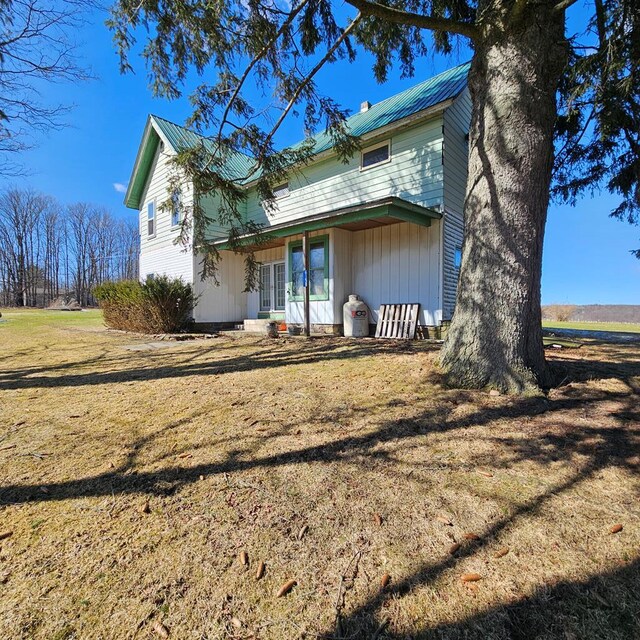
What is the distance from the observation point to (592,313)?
2714cm

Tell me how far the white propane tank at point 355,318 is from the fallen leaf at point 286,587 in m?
7.40

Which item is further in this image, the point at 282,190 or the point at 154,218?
the point at 154,218

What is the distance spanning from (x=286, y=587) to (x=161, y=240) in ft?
46.4

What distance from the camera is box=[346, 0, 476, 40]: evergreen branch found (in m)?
4.14

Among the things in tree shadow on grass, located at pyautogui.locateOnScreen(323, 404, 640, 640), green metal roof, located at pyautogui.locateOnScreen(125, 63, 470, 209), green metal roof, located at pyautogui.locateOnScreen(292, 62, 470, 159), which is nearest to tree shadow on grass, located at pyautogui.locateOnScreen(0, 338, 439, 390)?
green metal roof, located at pyautogui.locateOnScreen(125, 63, 470, 209)

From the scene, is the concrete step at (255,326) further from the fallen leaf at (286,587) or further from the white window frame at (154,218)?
the fallen leaf at (286,587)

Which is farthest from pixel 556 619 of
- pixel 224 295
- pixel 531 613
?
pixel 224 295

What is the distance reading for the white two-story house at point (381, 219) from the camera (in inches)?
323

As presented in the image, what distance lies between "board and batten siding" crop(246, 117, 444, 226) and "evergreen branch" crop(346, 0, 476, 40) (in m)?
3.28

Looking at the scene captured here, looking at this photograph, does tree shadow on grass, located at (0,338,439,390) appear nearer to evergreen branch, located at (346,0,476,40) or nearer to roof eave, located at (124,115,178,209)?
evergreen branch, located at (346,0,476,40)

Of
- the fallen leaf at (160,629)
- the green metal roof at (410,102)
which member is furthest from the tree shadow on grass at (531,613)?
the green metal roof at (410,102)

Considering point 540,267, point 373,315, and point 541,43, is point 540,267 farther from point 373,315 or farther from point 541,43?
point 373,315

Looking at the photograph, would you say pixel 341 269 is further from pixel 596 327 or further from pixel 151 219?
pixel 596 327

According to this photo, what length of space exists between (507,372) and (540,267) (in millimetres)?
1351
